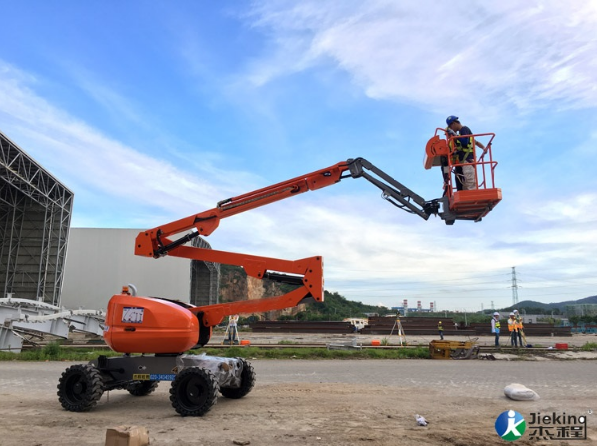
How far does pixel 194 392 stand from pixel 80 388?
86.3 inches

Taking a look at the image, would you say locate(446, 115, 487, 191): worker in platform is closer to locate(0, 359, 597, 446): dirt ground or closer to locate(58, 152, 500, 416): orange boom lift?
locate(58, 152, 500, 416): orange boom lift

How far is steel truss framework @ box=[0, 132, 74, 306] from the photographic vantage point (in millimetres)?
28297

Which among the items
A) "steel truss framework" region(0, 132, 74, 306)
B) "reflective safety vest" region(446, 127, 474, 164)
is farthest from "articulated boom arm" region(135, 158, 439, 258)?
"steel truss framework" region(0, 132, 74, 306)

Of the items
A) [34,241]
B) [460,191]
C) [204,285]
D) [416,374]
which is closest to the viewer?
[460,191]

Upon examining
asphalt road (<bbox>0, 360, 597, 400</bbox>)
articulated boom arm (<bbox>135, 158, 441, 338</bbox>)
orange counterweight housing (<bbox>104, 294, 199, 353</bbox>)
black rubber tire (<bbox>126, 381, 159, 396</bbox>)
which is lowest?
asphalt road (<bbox>0, 360, 597, 400</bbox>)

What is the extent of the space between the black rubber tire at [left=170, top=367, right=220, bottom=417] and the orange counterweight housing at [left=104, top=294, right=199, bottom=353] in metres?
0.64

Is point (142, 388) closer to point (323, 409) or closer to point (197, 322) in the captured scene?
point (197, 322)

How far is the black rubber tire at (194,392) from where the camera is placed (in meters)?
7.32

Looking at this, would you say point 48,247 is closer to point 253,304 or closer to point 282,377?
point 282,377

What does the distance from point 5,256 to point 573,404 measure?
32078 millimetres

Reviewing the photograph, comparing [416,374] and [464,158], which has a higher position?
[464,158]

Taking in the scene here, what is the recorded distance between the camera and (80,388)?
312 inches

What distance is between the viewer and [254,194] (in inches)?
358

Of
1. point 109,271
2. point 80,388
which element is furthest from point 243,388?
point 109,271
